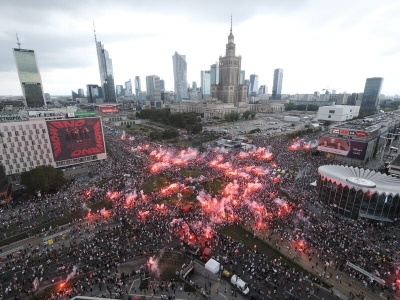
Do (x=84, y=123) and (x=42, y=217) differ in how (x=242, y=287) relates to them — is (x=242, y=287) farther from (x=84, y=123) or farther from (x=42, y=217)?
(x=84, y=123)

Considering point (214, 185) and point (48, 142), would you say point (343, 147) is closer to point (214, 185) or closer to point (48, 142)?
point (214, 185)

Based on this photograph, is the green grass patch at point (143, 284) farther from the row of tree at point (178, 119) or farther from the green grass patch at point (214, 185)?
the row of tree at point (178, 119)

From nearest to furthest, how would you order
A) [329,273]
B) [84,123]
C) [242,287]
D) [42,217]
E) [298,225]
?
1. [242,287]
2. [329,273]
3. [298,225]
4. [42,217]
5. [84,123]

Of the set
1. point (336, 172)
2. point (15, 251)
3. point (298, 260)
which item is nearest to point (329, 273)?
point (298, 260)

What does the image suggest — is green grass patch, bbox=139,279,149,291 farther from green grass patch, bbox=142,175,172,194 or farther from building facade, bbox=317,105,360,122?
building facade, bbox=317,105,360,122

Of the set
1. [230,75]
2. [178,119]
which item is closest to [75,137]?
[178,119]

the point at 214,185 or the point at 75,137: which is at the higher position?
the point at 75,137

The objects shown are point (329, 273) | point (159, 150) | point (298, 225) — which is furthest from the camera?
point (159, 150)
